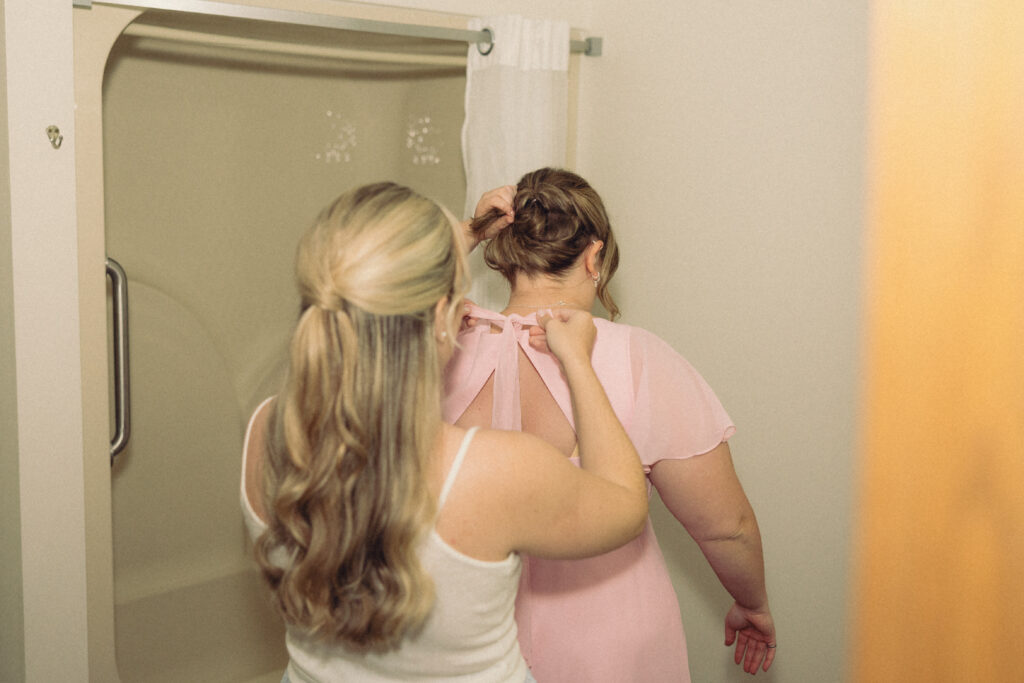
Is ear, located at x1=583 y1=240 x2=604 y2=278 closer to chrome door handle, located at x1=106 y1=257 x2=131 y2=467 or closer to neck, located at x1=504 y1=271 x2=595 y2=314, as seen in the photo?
neck, located at x1=504 y1=271 x2=595 y2=314

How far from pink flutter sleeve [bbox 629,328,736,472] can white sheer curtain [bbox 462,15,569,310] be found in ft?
2.32

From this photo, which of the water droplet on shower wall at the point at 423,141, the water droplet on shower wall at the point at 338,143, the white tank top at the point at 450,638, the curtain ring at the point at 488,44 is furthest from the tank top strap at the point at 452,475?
the water droplet on shower wall at the point at 338,143

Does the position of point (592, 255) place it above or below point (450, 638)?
above

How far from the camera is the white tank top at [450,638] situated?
0.85 m

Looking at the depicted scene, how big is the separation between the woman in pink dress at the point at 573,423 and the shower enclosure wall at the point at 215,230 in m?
0.92

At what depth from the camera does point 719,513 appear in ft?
4.04

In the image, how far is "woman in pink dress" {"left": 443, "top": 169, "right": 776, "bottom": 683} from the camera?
1178 millimetres

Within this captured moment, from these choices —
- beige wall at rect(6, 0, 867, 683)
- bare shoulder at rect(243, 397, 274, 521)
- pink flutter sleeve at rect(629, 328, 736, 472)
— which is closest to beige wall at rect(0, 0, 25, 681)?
beige wall at rect(6, 0, 867, 683)

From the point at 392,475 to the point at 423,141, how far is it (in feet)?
4.98

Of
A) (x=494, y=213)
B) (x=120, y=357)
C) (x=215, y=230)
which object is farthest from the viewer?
(x=215, y=230)

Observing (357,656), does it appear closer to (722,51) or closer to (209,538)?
(722,51)

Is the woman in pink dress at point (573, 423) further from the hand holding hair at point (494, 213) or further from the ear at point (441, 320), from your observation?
the ear at point (441, 320)

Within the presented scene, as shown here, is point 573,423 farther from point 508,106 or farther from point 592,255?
point 508,106

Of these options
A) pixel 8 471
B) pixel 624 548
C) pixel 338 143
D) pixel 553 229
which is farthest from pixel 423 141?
pixel 624 548
